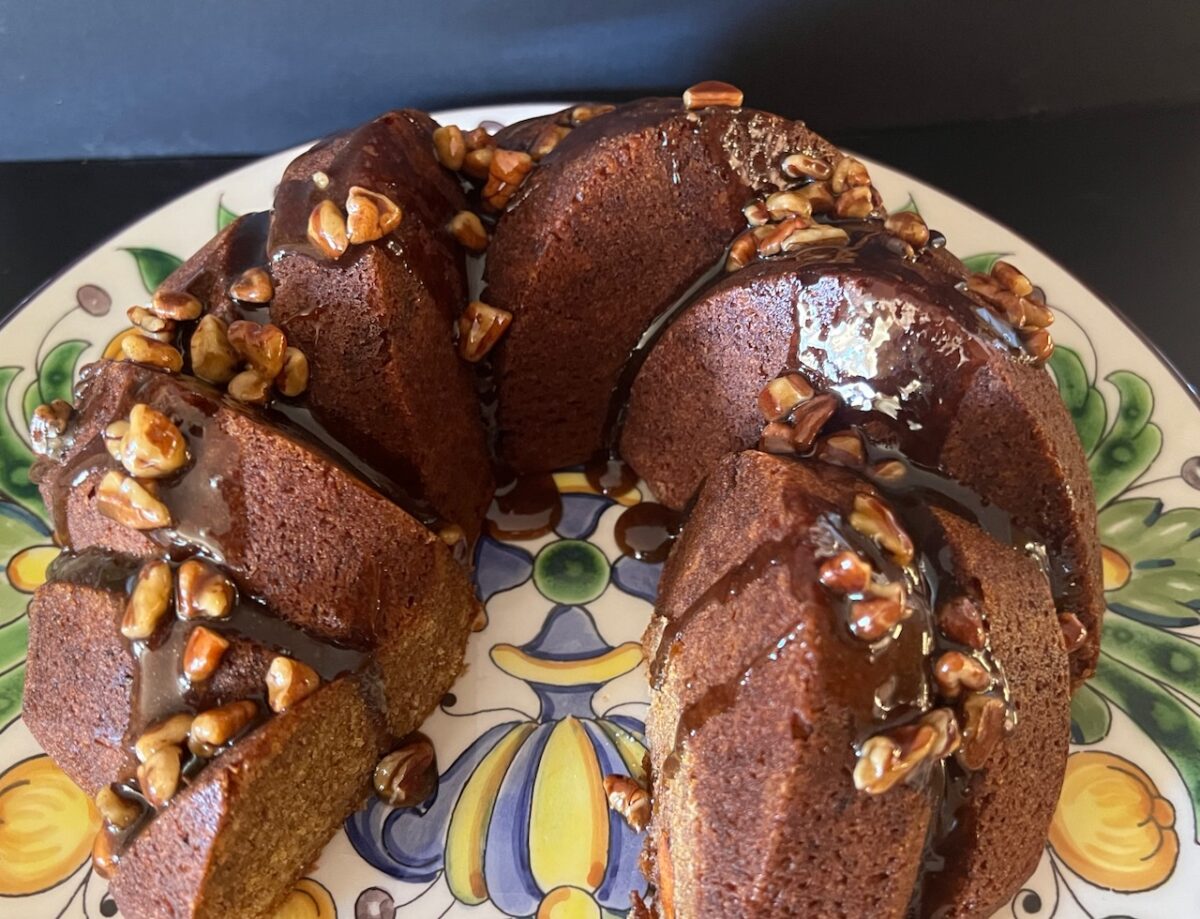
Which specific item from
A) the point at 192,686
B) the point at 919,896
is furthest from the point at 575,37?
the point at 919,896

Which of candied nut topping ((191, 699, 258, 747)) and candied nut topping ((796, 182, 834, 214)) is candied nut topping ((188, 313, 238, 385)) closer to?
candied nut topping ((191, 699, 258, 747))

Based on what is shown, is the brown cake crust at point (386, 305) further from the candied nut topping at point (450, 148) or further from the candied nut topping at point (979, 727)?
the candied nut topping at point (979, 727)

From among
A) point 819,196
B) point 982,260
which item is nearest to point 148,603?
point 819,196

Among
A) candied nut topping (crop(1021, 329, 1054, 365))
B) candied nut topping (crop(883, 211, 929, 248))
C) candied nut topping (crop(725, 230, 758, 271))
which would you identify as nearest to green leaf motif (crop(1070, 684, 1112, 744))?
candied nut topping (crop(1021, 329, 1054, 365))

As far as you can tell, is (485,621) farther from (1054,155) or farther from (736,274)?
(1054,155)

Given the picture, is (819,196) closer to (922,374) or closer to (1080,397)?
(922,374)

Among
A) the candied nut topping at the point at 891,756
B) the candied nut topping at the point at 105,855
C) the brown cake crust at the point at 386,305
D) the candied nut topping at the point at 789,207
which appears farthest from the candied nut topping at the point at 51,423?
the candied nut topping at the point at 891,756
